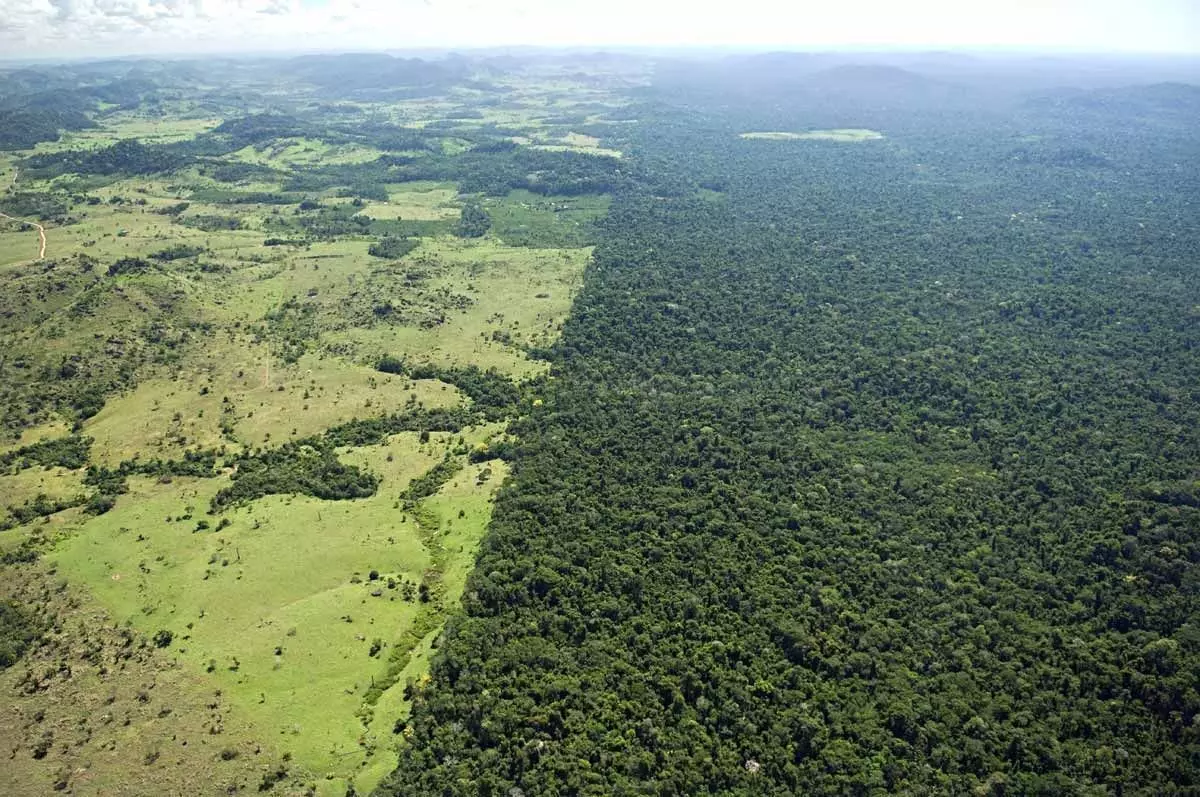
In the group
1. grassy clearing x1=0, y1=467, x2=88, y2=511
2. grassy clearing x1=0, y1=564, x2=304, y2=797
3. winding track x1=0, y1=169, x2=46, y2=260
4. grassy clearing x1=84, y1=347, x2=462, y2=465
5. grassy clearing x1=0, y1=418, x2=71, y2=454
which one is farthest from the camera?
winding track x1=0, y1=169, x2=46, y2=260

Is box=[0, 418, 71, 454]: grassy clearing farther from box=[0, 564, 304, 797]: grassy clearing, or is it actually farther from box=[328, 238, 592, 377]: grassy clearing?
box=[328, 238, 592, 377]: grassy clearing

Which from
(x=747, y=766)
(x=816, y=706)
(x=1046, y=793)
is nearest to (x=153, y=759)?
(x=747, y=766)

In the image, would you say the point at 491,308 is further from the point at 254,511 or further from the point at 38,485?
the point at 38,485

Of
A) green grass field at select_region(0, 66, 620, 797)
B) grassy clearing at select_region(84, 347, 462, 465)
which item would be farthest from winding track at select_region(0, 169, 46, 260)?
grassy clearing at select_region(84, 347, 462, 465)

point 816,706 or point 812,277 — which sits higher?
point 812,277

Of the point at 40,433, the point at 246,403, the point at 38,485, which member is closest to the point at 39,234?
the point at 40,433

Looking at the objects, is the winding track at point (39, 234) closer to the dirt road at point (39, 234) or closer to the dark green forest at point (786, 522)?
the dirt road at point (39, 234)

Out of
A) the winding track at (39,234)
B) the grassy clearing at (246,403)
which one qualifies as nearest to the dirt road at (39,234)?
the winding track at (39,234)

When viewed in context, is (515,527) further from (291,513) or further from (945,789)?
(945,789)
